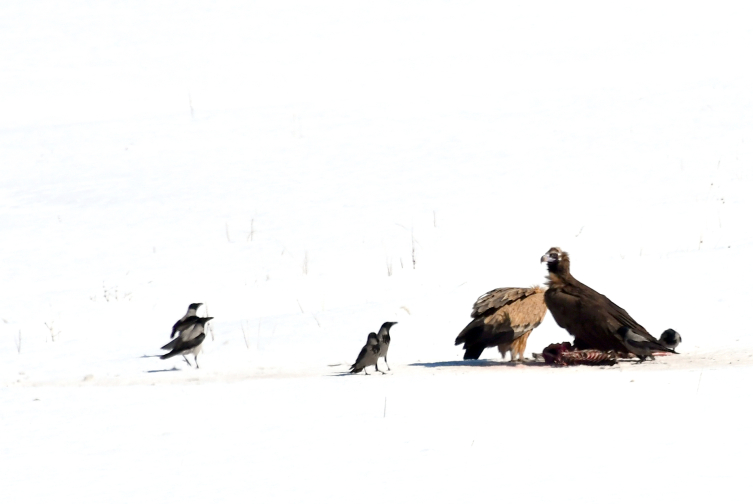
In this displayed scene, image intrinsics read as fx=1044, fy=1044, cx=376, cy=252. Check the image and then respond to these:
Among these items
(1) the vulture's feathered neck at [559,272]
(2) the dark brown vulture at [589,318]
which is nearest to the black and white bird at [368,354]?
(2) the dark brown vulture at [589,318]

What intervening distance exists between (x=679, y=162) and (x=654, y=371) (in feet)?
34.0

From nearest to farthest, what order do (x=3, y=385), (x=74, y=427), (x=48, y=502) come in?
(x=48, y=502) < (x=74, y=427) < (x=3, y=385)

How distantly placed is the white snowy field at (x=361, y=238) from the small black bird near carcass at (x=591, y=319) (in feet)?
0.79

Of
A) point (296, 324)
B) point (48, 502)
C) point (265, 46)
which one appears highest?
point (265, 46)

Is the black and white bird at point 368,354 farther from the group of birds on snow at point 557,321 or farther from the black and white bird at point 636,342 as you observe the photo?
the black and white bird at point 636,342

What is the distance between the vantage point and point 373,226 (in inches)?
615

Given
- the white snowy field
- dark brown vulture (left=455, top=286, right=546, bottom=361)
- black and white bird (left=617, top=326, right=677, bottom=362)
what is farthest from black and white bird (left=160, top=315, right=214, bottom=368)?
black and white bird (left=617, top=326, right=677, bottom=362)

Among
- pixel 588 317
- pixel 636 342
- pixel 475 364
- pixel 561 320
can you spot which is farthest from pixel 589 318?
pixel 475 364

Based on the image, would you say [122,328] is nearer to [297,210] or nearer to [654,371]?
[297,210]

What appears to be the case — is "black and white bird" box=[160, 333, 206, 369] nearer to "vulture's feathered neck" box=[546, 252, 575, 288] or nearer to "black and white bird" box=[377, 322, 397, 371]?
"black and white bird" box=[377, 322, 397, 371]

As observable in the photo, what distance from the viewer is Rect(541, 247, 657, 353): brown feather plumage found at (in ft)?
28.3

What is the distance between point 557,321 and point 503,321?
1.62 feet

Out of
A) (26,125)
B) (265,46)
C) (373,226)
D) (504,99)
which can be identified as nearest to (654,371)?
(373,226)

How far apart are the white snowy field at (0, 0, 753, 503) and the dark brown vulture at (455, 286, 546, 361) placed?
0.84 ft
